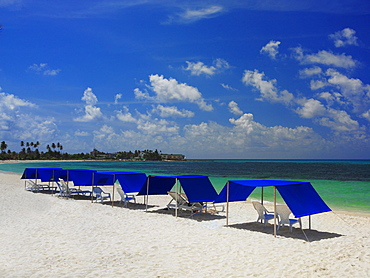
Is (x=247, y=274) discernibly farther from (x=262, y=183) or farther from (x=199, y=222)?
(x=199, y=222)

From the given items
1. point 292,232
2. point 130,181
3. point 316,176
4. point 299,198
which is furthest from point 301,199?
point 316,176

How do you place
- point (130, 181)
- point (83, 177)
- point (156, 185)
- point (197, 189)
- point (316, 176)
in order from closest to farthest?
point (197, 189), point (156, 185), point (130, 181), point (83, 177), point (316, 176)

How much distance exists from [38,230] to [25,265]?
11.8 feet

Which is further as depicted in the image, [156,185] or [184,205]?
[156,185]

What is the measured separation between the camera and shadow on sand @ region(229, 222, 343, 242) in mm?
9891

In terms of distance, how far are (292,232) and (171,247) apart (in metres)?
4.18

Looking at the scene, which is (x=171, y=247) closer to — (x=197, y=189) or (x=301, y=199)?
(x=301, y=199)

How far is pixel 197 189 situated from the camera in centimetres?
1307

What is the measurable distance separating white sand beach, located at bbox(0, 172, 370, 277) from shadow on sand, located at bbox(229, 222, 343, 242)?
32 mm

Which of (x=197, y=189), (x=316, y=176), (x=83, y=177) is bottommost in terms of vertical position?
(x=316, y=176)

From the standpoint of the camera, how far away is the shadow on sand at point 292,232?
32.4 feet

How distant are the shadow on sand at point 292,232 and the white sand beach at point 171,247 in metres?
0.03

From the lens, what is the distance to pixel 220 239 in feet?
30.8

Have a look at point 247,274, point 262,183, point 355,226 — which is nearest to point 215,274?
point 247,274
